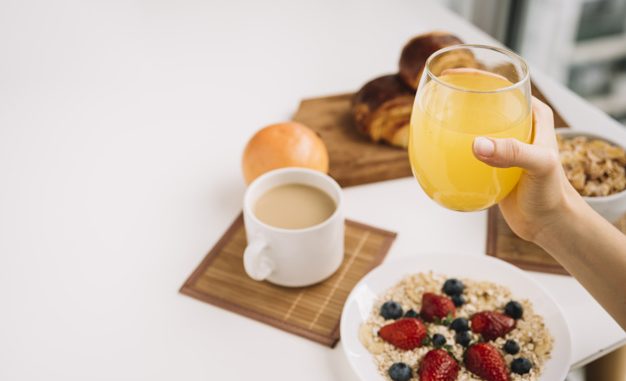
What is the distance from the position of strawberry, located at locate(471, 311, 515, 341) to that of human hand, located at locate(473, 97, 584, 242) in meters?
0.13

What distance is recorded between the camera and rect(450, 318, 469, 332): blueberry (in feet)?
3.27

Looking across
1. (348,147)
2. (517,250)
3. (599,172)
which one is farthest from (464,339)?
(348,147)

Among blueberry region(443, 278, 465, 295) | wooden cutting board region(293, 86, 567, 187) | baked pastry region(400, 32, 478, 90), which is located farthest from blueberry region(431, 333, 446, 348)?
baked pastry region(400, 32, 478, 90)

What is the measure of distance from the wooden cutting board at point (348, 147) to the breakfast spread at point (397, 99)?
0.11 ft

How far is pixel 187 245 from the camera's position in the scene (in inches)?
47.8

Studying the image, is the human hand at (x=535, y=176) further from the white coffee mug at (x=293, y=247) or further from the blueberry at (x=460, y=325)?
the white coffee mug at (x=293, y=247)

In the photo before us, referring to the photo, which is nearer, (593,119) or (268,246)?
(268,246)

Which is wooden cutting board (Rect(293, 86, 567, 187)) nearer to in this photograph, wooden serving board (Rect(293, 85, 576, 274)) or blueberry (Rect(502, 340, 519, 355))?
wooden serving board (Rect(293, 85, 576, 274))

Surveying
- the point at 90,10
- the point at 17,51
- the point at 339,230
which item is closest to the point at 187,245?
the point at 339,230

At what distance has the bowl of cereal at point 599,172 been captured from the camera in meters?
1.12

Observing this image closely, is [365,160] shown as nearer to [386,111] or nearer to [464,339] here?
[386,111]

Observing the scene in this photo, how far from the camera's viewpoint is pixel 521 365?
36.7 inches

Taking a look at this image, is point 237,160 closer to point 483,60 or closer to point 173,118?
point 173,118

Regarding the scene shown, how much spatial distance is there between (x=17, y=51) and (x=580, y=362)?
153cm
